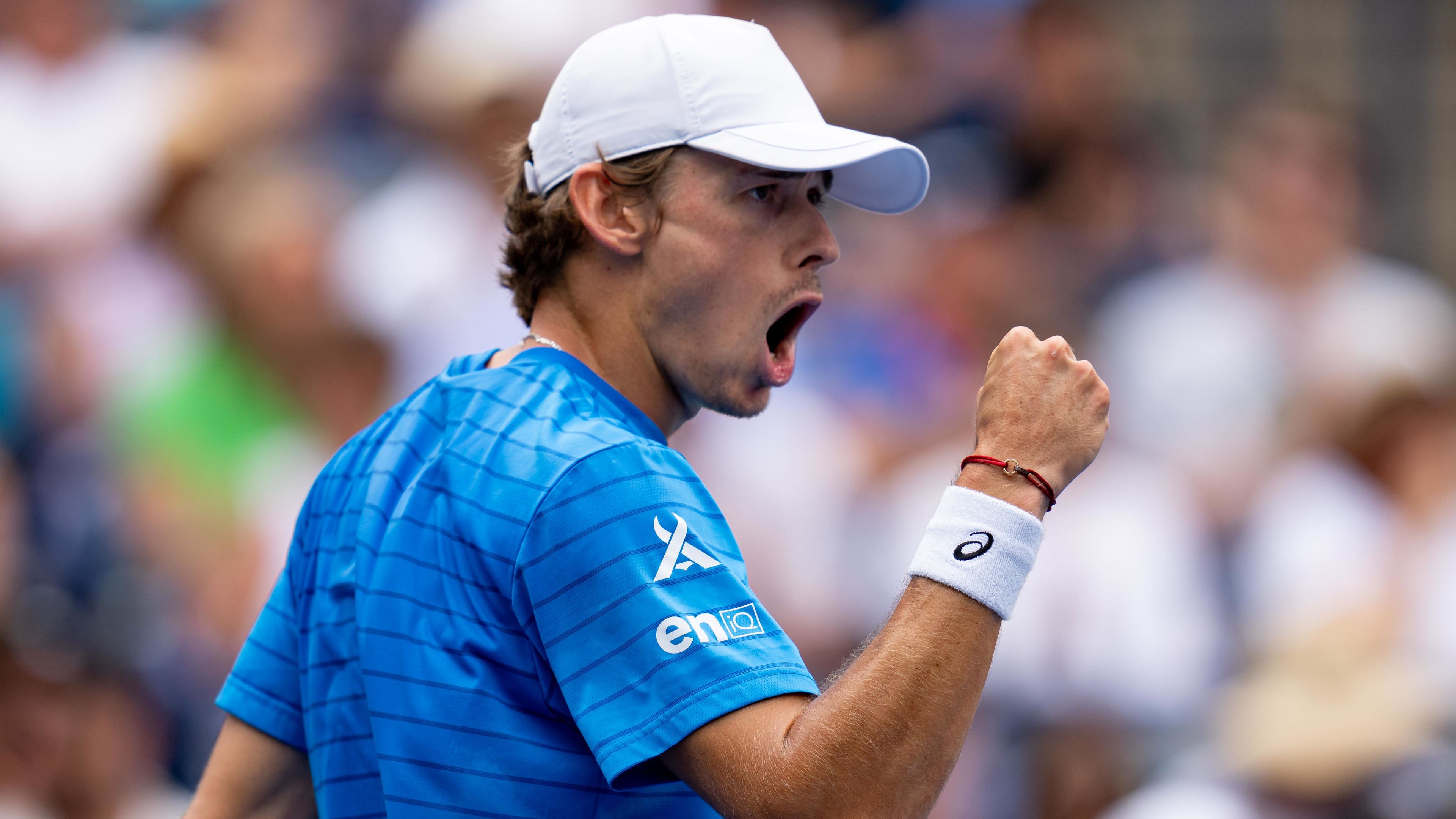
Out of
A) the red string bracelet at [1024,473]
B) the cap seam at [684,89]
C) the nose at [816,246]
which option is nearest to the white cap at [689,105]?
the cap seam at [684,89]

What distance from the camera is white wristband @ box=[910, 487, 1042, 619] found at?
6.46 feet

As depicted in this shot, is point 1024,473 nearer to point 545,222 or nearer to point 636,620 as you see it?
point 636,620

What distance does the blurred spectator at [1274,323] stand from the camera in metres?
6.21

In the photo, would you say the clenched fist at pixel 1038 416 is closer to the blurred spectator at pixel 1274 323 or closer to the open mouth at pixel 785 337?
the open mouth at pixel 785 337

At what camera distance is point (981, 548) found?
2.00 m

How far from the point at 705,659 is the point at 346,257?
14.9 feet

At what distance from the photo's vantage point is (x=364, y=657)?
2160 millimetres

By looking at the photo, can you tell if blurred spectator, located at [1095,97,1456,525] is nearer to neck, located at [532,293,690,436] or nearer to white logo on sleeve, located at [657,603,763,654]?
neck, located at [532,293,690,436]

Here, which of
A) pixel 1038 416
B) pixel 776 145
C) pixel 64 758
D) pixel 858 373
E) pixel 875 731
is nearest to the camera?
pixel 875 731

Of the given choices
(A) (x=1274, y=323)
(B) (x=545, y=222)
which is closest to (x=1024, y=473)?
(B) (x=545, y=222)

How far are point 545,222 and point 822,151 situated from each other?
18.6 inches

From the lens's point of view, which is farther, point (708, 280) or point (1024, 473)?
point (708, 280)

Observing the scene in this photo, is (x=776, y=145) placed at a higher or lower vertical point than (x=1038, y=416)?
higher

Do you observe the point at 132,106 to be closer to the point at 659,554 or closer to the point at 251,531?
the point at 251,531
